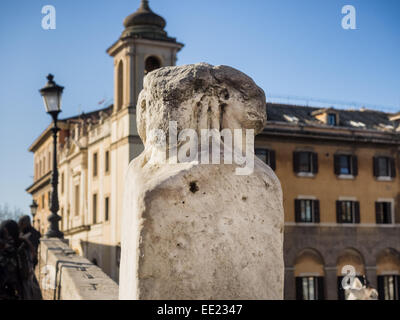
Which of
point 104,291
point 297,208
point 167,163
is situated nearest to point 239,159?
point 167,163

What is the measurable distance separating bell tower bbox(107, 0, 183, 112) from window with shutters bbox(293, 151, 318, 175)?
28.6 ft

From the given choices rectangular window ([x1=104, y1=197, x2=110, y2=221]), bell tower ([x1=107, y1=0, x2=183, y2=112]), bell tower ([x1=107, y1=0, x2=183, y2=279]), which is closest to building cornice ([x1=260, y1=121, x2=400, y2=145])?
bell tower ([x1=107, y1=0, x2=183, y2=279])

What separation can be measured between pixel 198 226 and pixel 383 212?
36426mm

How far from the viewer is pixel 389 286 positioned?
119ft

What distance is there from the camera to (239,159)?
302cm

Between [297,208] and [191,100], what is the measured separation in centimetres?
3254

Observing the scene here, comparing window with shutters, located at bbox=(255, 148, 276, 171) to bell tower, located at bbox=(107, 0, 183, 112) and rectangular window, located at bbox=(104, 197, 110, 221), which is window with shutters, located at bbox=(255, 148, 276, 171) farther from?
rectangular window, located at bbox=(104, 197, 110, 221)

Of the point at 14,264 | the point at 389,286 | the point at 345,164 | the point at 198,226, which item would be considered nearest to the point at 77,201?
the point at 345,164

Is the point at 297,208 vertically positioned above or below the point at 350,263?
above

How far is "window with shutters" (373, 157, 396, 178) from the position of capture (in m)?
37.8

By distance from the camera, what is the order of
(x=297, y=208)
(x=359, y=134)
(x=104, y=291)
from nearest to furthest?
(x=104, y=291)
(x=297, y=208)
(x=359, y=134)

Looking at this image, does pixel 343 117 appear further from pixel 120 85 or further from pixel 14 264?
pixel 14 264
